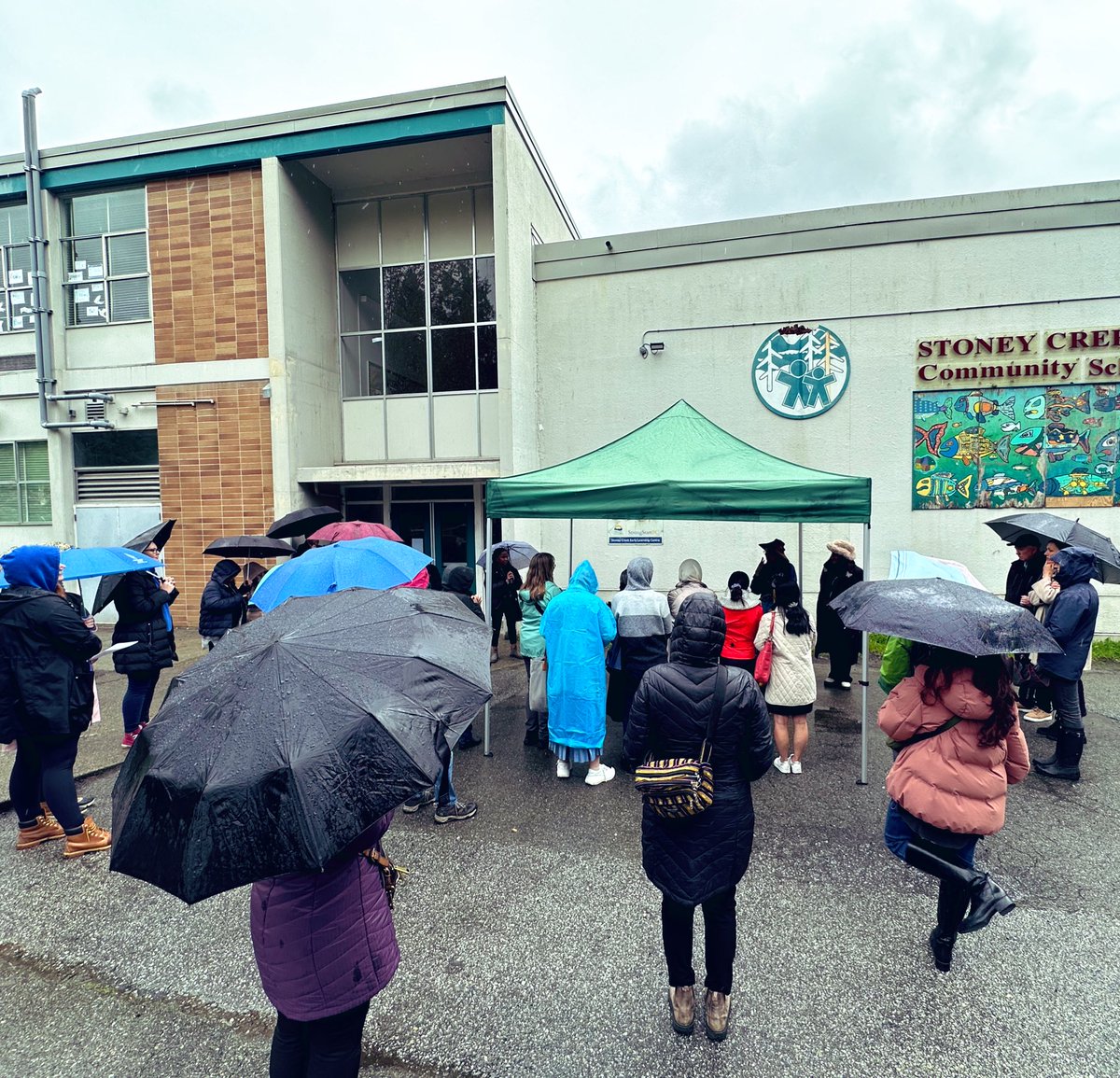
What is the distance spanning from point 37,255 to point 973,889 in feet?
51.2

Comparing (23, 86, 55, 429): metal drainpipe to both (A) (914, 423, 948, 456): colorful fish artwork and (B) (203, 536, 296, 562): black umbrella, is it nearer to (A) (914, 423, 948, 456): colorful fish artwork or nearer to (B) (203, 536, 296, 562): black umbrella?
(B) (203, 536, 296, 562): black umbrella

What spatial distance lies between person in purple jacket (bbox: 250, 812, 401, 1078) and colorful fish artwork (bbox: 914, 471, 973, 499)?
392 inches

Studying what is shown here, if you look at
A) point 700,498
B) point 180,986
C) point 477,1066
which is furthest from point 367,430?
point 477,1066

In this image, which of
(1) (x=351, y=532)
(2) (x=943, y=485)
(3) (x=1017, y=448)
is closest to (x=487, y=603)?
(1) (x=351, y=532)

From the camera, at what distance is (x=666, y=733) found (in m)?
2.61

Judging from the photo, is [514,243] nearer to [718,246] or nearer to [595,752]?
[718,246]

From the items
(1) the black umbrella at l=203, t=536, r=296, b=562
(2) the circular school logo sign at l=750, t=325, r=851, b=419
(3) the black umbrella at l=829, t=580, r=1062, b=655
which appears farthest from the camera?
(2) the circular school logo sign at l=750, t=325, r=851, b=419

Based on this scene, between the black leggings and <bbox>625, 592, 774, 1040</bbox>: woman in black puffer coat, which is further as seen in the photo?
the black leggings

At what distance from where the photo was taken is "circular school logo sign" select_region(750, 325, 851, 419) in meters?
10.1

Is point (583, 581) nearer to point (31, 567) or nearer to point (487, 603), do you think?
point (487, 603)

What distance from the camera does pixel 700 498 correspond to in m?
5.09

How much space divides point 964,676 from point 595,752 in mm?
2835

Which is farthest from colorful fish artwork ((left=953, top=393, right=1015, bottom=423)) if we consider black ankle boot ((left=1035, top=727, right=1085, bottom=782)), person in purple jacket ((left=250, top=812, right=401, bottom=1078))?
person in purple jacket ((left=250, top=812, right=401, bottom=1078))

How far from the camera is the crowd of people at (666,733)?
197 centimetres
